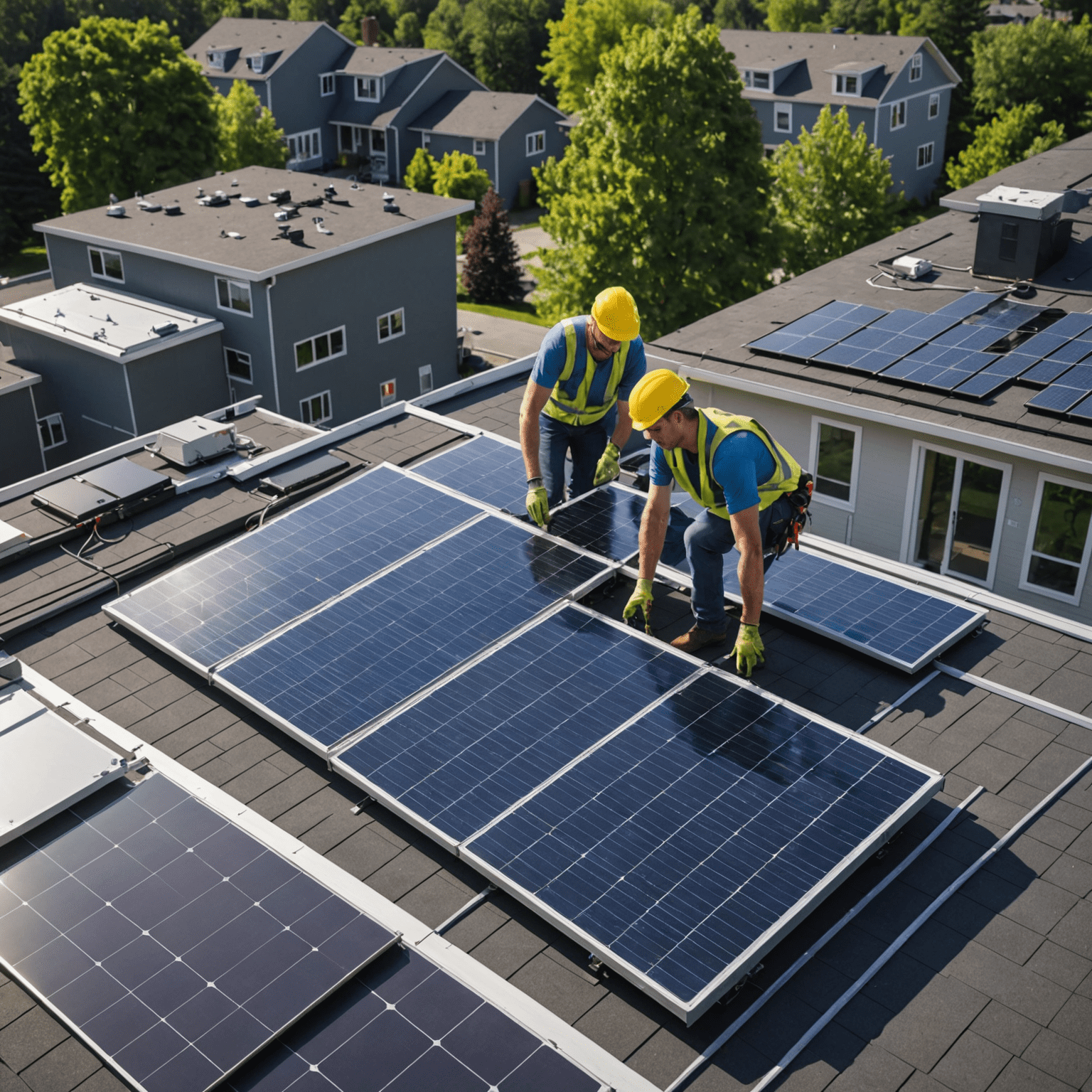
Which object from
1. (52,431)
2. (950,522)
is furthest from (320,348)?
(950,522)

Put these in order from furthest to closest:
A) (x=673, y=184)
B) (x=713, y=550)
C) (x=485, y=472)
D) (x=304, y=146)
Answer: (x=304, y=146), (x=673, y=184), (x=485, y=472), (x=713, y=550)

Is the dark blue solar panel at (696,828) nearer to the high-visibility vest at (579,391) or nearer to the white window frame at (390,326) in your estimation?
the high-visibility vest at (579,391)

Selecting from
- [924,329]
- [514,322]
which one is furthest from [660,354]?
[514,322]

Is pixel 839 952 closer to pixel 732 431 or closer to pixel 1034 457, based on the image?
pixel 732 431

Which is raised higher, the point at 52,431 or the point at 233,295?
the point at 233,295

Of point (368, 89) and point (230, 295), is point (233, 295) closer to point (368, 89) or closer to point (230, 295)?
point (230, 295)

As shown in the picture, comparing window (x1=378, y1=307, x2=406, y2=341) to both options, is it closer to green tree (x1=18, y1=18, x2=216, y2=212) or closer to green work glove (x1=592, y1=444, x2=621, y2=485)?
green tree (x1=18, y1=18, x2=216, y2=212)

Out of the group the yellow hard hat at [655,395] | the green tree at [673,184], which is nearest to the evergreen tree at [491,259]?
the green tree at [673,184]
